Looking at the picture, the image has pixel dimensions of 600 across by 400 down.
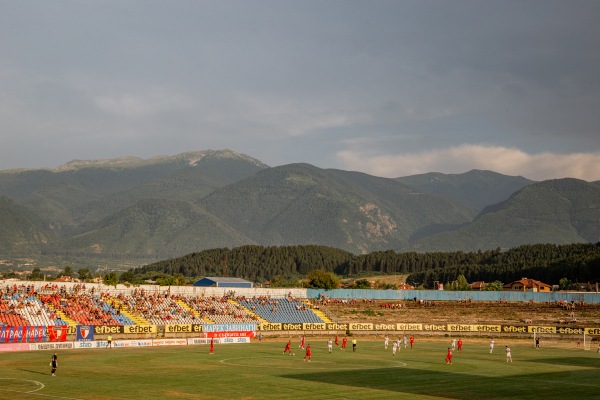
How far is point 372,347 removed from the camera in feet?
312

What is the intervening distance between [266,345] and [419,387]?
44.0 meters

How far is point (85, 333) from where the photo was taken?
89.4m

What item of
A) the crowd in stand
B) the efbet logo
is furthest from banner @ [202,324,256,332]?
the efbet logo

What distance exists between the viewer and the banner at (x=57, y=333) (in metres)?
88.1

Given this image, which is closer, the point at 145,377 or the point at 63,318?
the point at 145,377

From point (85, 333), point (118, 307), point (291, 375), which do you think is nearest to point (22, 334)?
point (85, 333)

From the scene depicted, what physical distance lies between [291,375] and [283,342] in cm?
4280

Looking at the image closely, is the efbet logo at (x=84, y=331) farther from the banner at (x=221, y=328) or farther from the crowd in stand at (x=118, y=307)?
the banner at (x=221, y=328)

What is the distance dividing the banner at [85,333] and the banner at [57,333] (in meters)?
1.76

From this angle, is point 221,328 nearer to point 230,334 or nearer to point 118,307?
point 230,334

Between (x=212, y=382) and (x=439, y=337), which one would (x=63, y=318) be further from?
(x=439, y=337)

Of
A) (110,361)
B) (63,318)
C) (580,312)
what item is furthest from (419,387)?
(580,312)

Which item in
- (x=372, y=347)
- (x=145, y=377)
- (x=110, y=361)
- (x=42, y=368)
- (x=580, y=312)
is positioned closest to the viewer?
(x=145, y=377)

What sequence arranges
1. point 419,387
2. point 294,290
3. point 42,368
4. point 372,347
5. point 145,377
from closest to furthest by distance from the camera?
1. point 419,387
2. point 145,377
3. point 42,368
4. point 372,347
5. point 294,290
